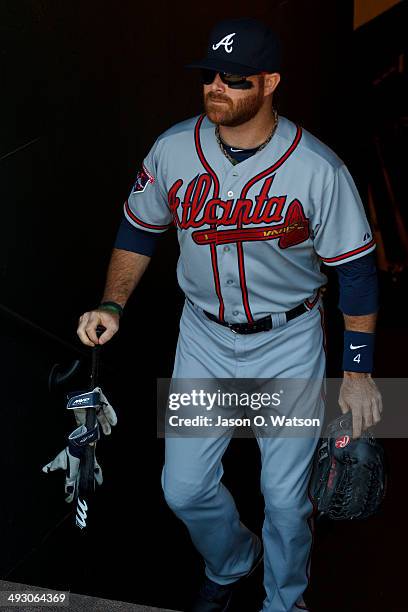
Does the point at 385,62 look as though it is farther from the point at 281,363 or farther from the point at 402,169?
the point at 281,363

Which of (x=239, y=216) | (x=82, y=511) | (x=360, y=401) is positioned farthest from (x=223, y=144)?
(x=82, y=511)

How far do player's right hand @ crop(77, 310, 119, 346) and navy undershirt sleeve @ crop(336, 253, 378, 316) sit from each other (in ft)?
2.13

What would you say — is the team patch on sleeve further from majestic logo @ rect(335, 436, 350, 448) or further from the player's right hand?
majestic logo @ rect(335, 436, 350, 448)

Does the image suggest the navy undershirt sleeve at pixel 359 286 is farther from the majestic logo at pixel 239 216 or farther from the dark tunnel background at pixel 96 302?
the dark tunnel background at pixel 96 302

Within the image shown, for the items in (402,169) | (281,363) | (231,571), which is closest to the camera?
(281,363)

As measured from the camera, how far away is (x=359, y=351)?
2.81 m

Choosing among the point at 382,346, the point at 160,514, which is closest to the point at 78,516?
the point at 160,514

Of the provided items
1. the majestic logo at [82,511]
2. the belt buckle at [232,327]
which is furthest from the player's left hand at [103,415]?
the belt buckle at [232,327]

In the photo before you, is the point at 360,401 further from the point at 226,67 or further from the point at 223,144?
the point at 226,67

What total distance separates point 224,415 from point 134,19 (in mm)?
1473

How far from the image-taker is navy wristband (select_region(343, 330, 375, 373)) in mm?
2807

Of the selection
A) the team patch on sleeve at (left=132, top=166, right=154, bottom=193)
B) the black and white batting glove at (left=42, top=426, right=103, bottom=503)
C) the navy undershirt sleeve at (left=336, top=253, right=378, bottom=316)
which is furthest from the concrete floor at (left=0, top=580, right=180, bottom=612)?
the team patch on sleeve at (left=132, top=166, right=154, bottom=193)

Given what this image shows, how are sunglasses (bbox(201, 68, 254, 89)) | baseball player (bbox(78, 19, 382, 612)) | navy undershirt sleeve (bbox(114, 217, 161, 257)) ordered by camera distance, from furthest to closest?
1. navy undershirt sleeve (bbox(114, 217, 161, 257))
2. baseball player (bbox(78, 19, 382, 612))
3. sunglasses (bbox(201, 68, 254, 89))

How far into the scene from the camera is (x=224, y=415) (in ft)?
9.82
